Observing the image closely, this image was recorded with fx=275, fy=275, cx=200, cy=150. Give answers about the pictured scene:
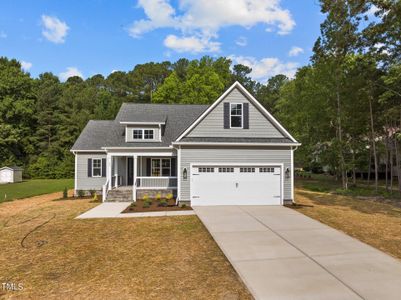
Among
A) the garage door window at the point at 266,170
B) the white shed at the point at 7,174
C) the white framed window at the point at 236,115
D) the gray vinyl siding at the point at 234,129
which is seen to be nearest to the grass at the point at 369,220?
the garage door window at the point at 266,170

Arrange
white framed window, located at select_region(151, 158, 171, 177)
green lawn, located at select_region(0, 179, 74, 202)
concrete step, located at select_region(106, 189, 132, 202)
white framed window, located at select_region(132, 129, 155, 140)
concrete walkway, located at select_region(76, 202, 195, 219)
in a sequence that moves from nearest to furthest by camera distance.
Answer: concrete walkway, located at select_region(76, 202, 195, 219) → concrete step, located at select_region(106, 189, 132, 202) → white framed window, located at select_region(132, 129, 155, 140) → white framed window, located at select_region(151, 158, 171, 177) → green lawn, located at select_region(0, 179, 74, 202)

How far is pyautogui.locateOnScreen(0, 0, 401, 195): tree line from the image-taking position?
63.0ft

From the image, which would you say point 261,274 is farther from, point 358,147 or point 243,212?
point 358,147

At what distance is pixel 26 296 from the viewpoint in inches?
205

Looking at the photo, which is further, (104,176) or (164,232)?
(104,176)

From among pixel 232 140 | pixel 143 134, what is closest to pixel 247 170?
pixel 232 140

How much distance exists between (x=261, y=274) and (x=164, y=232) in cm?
447

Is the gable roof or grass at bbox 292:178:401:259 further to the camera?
the gable roof

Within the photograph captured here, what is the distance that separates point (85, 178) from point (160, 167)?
5483 millimetres

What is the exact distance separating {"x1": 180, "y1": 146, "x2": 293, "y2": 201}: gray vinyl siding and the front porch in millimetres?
2964

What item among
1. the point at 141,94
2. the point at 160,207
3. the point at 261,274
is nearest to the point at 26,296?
the point at 261,274

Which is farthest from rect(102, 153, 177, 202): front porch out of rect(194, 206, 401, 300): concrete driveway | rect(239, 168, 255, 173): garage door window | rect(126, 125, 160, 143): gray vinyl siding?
rect(194, 206, 401, 300): concrete driveway

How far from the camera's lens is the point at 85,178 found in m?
19.7

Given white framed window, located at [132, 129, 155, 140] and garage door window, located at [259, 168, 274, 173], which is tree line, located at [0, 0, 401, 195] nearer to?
garage door window, located at [259, 168, 274, 173]
